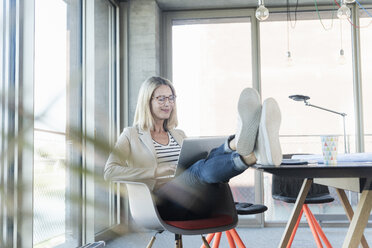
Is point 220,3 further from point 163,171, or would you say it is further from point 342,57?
point 163,171

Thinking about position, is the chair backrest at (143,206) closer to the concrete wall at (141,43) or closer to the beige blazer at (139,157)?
the beige blazer at (139,157)

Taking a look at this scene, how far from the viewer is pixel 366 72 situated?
411cm

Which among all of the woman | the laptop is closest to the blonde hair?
the woman

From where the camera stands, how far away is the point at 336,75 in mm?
4160

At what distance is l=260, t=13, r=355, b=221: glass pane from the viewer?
4090 millimetres

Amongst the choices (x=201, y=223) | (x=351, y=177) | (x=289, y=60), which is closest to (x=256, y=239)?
(x=289, y=60)

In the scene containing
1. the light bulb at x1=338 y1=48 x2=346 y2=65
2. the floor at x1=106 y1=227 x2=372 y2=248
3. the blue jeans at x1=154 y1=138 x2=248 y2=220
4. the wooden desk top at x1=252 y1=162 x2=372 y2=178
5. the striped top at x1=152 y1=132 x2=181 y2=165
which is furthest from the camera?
the light bulb at x1=338 y1=48 x2=346 y2=65

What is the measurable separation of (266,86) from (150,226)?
9.23ft

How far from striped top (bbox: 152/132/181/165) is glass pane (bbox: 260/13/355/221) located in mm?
2204

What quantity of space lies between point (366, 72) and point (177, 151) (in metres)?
2.79

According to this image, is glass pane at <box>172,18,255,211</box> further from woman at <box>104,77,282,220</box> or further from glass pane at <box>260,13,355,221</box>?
woman at <box>104,77,282,220</box>

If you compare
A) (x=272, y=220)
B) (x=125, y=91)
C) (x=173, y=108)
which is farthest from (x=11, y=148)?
(x=272, y=220)

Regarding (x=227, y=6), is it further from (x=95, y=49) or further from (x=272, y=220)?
(x=272, y=220)

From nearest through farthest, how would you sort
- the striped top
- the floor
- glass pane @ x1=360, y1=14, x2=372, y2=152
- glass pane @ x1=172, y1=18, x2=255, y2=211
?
1. the striped top
2. the floor
3. glass pane @ x1=360, y1=14, x2=372, y2=152
4. glass pane @ x1=172, y1=18, x2=255, y2=211
